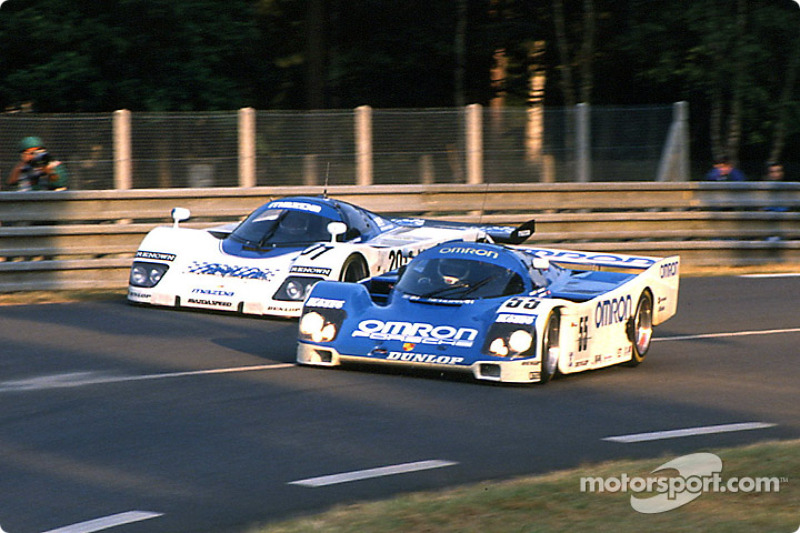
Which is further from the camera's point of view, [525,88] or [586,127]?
[525,88]

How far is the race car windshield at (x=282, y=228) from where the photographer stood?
551 inches

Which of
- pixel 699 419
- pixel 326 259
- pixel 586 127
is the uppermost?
pixel 586 127

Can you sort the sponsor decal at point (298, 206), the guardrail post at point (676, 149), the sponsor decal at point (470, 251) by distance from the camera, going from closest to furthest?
the sponsor decal at point (470, 251)
the sponsor decal at point (298, 206)
the guardrail post at point (676, 149)

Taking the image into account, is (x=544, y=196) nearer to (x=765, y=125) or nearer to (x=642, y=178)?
(x=642, y=178)

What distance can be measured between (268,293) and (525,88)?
1688cm

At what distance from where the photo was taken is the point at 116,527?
5.76 metres

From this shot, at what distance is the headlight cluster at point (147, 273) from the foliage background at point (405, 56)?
29.3 ft

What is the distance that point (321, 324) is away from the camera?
10086 millimetres

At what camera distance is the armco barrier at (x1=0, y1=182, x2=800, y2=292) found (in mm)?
15062

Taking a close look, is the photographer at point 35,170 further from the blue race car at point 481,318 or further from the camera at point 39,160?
the blue race car at point 481,318

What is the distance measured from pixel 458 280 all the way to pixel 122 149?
682cm

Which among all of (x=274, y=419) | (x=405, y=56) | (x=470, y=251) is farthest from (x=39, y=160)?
(x=405, y=56)

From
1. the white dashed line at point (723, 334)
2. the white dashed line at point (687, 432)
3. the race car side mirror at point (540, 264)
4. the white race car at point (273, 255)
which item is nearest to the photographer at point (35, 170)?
the white race car at point (273, 255)

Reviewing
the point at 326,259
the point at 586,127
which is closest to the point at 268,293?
the point at 326,259
